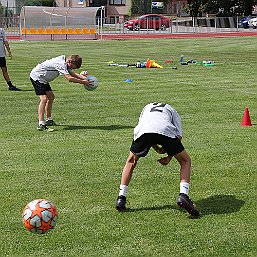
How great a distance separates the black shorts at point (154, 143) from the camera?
753 centimetres

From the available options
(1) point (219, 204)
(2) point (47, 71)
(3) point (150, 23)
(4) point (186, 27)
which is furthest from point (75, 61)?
(3) point (150, 23)

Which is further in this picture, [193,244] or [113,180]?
[113,180]

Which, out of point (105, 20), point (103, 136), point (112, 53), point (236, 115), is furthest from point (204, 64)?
point (105, 20)

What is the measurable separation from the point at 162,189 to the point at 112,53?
2872 cm

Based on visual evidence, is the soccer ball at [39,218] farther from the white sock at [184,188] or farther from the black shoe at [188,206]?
the white sock at [184,188]

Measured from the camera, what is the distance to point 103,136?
12484 mm

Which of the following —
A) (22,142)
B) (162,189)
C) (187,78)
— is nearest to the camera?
(162,189)

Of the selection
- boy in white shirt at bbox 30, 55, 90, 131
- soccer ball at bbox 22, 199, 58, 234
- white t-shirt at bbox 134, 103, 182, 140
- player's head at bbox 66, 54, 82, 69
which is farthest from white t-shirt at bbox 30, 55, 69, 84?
soccer ball at bbox 22, 199, 58, 234

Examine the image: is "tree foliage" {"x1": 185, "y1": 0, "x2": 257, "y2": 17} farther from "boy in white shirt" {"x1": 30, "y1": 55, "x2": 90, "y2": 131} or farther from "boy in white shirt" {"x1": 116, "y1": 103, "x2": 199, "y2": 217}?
"boy in white shirt" {"x1": 116, "y1": 103, "x2": 199, "y2": 217}

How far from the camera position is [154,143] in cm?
761

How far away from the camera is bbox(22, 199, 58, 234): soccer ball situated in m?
6.68

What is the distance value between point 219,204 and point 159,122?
1309mm

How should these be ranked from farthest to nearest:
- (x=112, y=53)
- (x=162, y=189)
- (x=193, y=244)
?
(x=112, y=53)
(x=162, y=189)
(x=193, y=244)

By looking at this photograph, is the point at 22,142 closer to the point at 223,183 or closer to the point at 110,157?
the point at 110,157
